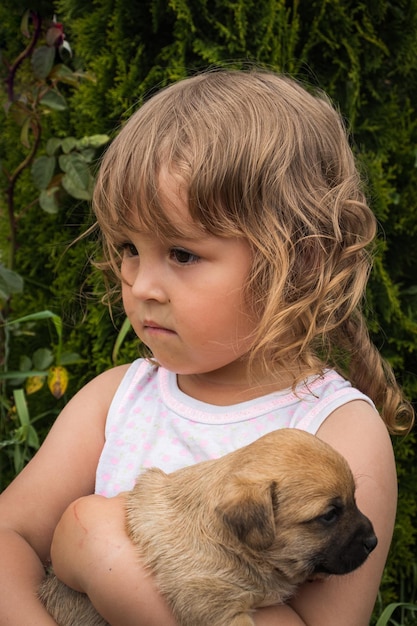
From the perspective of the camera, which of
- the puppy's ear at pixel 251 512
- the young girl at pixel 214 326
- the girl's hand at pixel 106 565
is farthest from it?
the young girl at pixel 214 326

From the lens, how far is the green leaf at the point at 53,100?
3.84m

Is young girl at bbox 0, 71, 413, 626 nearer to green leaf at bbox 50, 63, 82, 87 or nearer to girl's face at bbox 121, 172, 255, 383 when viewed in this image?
girl's face at bbox 121, 172, 255, 383

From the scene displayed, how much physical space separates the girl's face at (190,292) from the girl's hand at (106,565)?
526 millimetres

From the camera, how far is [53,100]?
3.85m

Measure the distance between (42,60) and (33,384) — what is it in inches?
62.4

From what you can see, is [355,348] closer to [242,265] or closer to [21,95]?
[242,265]

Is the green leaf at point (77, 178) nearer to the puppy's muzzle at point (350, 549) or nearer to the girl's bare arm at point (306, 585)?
the girl's bare arm at point (306, 585)

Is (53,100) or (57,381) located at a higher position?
(53,100)

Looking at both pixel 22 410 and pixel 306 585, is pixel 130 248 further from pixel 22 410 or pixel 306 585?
pixel 22 410

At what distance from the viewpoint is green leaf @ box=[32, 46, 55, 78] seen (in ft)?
12.5

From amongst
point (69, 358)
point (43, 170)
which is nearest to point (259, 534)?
point (69, 358)

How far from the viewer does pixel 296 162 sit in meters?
2.58

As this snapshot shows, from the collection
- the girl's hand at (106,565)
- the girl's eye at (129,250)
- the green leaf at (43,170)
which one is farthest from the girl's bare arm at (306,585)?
the green leaf at (43,170)

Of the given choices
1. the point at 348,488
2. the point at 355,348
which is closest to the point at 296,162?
the point at 355,348
